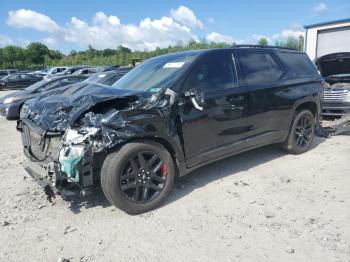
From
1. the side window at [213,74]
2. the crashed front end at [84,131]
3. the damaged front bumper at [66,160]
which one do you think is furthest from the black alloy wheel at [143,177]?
the side window at [213,74]

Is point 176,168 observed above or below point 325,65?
below

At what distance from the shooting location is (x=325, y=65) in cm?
959

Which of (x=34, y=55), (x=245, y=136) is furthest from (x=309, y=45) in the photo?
(x=34, y=55)

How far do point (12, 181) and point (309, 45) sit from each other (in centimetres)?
1948

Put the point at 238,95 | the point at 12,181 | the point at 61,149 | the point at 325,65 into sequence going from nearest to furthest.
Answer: the point at 61,149 < the point at 238,95 < the point at 12,181 < the point at 325,65

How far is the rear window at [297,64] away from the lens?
5.50 m

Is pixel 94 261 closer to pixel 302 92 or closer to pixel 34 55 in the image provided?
pixel 302 92

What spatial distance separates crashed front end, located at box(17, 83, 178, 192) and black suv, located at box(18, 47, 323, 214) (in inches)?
0.4

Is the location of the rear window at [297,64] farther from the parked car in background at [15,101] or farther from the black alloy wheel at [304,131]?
the parked car in background at [15,101]

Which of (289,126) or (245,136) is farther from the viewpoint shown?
(289,126)

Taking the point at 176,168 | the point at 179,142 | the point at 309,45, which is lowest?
the point at 176,168

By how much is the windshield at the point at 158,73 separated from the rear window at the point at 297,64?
190cm

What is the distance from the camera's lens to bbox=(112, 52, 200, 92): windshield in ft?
13.7

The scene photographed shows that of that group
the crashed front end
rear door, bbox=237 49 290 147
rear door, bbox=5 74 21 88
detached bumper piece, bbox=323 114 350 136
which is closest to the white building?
detached bumper piece, bbox=323 114 350 136
